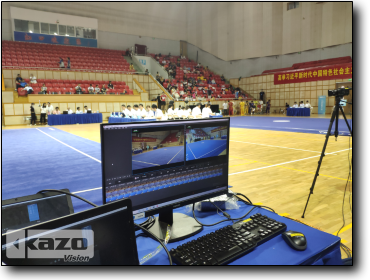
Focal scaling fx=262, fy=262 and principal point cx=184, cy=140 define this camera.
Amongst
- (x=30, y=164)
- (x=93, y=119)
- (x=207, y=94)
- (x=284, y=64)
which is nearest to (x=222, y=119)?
(x=30, y=164)

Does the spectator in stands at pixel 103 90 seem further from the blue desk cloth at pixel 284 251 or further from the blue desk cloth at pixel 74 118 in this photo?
the blue desk cloth at pixel 284 251

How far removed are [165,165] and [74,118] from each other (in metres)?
16.8

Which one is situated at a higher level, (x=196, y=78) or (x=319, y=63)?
(x=319, y=63)

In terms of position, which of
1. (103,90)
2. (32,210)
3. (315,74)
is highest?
(315,74)

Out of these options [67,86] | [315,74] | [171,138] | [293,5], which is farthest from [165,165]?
[293,5]

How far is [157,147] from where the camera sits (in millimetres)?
1489

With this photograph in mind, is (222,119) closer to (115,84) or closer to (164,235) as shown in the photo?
(164,235)

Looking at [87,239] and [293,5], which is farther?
[293,5]

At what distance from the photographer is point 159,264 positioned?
4.09 feet

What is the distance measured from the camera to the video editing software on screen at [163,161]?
4.52ft

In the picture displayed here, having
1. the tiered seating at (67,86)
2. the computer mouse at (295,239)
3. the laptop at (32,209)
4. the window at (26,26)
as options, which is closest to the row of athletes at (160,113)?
the tiered seating at (67,86)

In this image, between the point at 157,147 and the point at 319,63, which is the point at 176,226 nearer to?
the point at 157,147

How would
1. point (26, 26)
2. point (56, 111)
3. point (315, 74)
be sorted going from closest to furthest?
point (56, 111)
point (315, 74)
point (26, 26)

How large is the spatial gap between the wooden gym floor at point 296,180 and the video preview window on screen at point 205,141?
4.53 ft
